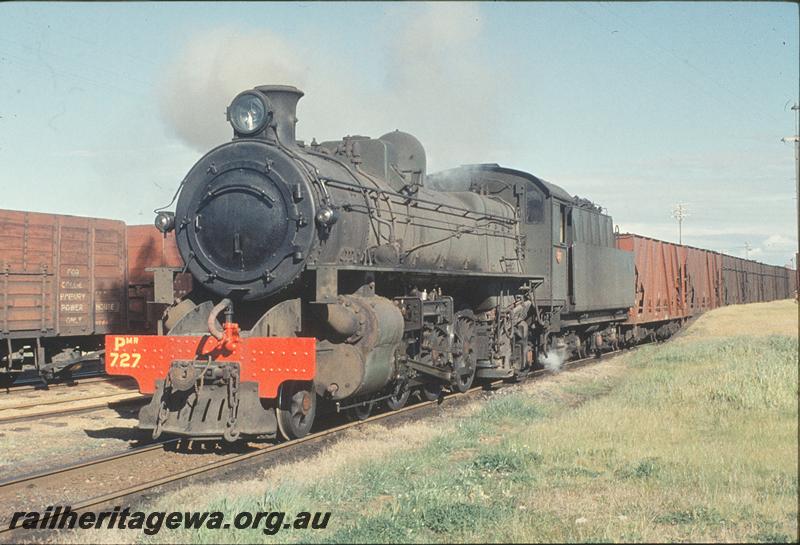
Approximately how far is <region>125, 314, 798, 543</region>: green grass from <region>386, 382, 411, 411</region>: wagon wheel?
117 centimetres

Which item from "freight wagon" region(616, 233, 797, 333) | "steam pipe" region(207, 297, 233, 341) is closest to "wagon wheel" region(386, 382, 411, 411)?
"steam pipe" region(207, 297, 233, 341)

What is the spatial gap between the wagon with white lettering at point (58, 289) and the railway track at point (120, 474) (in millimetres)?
7070

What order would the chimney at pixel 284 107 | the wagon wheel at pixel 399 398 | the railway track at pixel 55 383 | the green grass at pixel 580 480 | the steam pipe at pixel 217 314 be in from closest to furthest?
the green grass at pixel 580 480 < the steam pipe at pixel 217 314 < the chimney at pixel 284 107 < the wagon wheel at pixel 399 398 < the railway track at pixel 55 383

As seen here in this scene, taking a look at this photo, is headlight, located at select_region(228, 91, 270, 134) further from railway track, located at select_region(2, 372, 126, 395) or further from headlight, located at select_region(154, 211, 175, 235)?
railway track, located at select_region(2, 372, 126, 395)

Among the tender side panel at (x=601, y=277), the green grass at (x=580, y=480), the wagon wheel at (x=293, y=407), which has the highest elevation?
the tender side panel at (x=601, y=277)

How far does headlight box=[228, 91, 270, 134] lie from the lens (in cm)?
992

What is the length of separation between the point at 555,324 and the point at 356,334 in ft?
27.6

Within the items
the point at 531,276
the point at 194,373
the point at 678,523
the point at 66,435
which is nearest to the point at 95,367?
the point at 66,435

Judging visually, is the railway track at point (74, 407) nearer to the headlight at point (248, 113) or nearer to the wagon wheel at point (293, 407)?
the wagon wheel at point (293, 407)

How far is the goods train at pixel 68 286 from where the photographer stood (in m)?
15.1

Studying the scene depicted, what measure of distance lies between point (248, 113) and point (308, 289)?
240 centimetres

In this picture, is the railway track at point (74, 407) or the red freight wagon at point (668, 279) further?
the red freight wagon at point (668, 279)

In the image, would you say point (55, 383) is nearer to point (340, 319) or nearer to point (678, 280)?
point (340, 319)

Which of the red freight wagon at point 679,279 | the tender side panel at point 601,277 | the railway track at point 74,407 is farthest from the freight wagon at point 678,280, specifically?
the railway track at point 74,407
